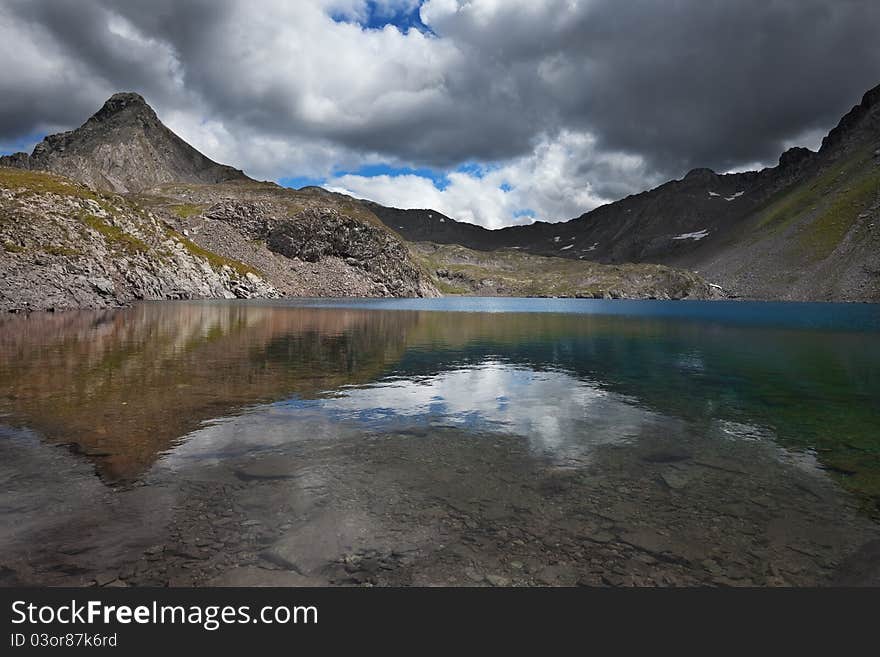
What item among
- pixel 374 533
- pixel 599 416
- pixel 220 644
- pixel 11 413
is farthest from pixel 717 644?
pixel 11 413

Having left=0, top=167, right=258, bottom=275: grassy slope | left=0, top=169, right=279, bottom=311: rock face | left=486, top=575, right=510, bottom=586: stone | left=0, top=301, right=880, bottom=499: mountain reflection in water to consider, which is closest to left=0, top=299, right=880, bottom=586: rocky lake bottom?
left=486, top=575, right=510, bottom=586: stone

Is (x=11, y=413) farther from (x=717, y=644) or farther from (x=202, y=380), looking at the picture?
(x=717, y=644)

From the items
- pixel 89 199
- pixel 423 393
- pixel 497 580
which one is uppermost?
pixel 89 199

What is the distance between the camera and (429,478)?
596 inches

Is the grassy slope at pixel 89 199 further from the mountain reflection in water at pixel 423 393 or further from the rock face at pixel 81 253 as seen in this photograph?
the mountain reflection in water at pixel 423 393

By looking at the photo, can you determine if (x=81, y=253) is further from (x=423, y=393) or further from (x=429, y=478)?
(x=429, y=478)

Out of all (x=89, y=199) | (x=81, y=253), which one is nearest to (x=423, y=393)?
(x=81, y=253)

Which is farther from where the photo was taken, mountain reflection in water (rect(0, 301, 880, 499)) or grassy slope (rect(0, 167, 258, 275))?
grassy slope (rect(0, 167, 258, 275))

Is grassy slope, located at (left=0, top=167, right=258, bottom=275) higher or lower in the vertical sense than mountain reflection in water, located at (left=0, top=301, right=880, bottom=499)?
higher

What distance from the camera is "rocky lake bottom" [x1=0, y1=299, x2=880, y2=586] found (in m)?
10.1

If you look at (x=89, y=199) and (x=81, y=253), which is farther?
(x=89, y=199)

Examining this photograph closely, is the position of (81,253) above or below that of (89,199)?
below

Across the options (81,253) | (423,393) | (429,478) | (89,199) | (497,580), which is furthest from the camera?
(89,199)

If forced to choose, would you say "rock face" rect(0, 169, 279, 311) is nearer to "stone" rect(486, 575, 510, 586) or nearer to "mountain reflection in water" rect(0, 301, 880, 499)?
"mountain reflection in water" rect(0, 301, 880, 499)
